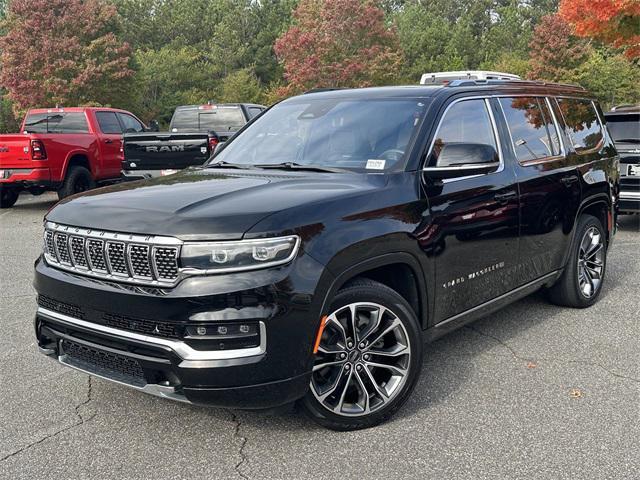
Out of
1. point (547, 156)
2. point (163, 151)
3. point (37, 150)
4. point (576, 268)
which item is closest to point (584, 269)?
point (576, 268)

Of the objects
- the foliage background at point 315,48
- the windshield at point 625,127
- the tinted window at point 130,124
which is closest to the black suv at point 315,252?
the windshield at point 625,127

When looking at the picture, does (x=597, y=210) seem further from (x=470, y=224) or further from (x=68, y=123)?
Result: (x=68, y=123)

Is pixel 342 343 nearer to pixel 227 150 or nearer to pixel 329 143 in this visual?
pixel 329 143

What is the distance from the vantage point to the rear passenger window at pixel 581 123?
18.1 feet

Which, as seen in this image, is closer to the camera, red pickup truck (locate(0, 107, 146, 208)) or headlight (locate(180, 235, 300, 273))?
headlight (locate(180, 235, 300, 273))

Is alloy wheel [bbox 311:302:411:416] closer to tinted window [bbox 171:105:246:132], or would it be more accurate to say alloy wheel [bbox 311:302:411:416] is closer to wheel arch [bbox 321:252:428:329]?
wheel arch [bbox 321:252:428:329]

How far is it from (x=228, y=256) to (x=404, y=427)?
4.61 ft

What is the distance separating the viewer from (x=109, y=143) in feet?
43.8

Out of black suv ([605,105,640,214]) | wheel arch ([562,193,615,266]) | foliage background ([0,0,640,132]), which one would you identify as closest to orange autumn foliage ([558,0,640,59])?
foliage background ([0,0,640,132])

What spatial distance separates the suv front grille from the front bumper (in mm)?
61

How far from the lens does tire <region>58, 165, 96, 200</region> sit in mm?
12023

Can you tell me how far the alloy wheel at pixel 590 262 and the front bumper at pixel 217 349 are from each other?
3.45 meters

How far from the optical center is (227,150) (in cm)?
486

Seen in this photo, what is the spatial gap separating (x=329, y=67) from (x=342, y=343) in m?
29.0
